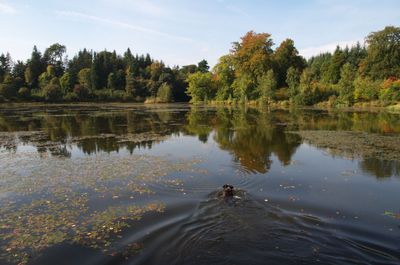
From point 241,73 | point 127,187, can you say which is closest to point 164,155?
point 127,187

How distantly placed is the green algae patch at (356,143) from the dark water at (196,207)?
0.58 meters

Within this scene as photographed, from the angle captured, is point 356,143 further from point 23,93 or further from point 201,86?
point 23,93

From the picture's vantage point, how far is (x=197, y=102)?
90312 millimetres

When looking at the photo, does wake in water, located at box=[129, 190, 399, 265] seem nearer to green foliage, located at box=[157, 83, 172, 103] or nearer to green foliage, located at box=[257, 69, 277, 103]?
green foliage, located at box=[257, 69, 277, 103]

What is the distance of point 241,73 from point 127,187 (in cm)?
6901

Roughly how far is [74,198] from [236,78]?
2916 inches

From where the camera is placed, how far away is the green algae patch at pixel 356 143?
55.4ft

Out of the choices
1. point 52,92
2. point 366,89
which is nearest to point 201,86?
point 52,92

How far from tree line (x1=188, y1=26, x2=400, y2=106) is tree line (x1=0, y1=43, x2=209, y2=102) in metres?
18.1

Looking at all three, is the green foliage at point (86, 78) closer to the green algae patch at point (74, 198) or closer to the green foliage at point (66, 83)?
the green foliage at point (66, 83)

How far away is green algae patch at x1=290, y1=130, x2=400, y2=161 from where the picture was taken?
1689 cm

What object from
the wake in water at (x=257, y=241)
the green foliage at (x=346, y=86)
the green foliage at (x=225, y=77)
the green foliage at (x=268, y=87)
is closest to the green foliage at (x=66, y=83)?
the green foliage at (x=225, y=77)

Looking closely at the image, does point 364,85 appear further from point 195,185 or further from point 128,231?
point 128,231

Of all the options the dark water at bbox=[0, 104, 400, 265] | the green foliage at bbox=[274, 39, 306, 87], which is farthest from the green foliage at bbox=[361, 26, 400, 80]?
the dark water at bbox=[0, 104, 400, 265]
